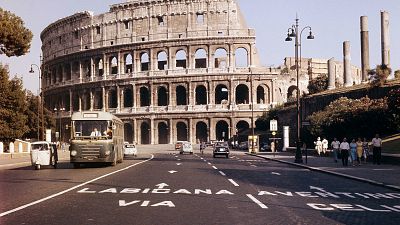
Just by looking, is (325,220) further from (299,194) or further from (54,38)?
(54,38)

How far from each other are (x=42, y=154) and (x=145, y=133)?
Answer: 65.9 m

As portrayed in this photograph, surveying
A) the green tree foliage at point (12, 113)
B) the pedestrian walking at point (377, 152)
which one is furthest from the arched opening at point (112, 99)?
the pedestrian walking at point (377, 152)

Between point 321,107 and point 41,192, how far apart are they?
53664 millimetres

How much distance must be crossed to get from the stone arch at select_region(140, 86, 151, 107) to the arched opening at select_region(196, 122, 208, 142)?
9.89m

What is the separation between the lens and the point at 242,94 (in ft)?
317

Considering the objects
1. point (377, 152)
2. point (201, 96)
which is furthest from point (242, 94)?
point (377, 152)

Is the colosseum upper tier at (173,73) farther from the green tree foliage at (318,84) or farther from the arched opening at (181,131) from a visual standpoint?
the green tree foliage at (318,84)

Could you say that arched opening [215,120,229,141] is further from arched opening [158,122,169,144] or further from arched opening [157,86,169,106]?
arched opening [157,86,169,106]

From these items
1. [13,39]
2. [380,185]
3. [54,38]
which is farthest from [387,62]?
[54,38]

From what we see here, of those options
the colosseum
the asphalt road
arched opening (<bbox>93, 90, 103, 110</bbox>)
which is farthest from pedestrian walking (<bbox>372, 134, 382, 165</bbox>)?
arched opening (<bbox>93, 90, 103, 110</bbox>)

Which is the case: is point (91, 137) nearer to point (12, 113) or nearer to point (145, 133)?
point (12, 113)

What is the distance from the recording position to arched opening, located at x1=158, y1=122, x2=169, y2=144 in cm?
9538

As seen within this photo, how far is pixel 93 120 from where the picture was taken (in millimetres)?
28359

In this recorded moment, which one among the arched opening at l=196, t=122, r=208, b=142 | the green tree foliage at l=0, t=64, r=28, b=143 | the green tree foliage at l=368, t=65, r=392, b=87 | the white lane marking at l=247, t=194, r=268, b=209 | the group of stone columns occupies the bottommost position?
the white lane marking at l=247, t=194, r=268, b=209
